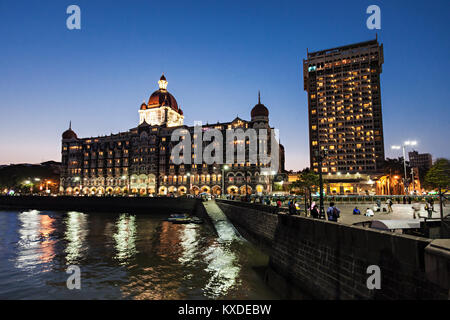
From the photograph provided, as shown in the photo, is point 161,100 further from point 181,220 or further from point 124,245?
point 124,245

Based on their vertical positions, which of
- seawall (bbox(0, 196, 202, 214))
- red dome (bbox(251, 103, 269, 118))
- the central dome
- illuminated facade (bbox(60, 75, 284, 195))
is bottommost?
seawall (bbox(0, 196, 202, 214))

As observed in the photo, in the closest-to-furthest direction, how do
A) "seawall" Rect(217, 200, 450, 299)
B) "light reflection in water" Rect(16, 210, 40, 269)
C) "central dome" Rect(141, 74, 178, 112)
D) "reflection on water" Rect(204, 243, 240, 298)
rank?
"seawall" Rect(217, 200, 450, 299), "reflection on water" Rect(204, 243, 240, 298), "light reflection in water" Rect(16, 210, 40, 269), "central dome" Rect(141, 74, 178, 112)

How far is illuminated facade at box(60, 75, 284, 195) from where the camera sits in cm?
9538

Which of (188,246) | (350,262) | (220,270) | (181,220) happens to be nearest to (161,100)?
(181,220)

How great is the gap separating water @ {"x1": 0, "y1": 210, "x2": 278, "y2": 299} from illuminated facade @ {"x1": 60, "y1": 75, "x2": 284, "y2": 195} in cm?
6266

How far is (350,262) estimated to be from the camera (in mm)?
10109

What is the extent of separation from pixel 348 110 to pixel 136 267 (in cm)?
13025

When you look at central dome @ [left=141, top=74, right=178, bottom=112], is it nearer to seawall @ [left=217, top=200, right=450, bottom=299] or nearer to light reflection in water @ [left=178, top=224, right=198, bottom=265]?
light reflection in water @ [left=178, top=224, right=198, bottom=265]

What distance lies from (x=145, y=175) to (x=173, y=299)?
9831 cm

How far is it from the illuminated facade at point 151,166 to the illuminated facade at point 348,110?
4627 cm

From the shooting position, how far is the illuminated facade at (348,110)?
12400cm

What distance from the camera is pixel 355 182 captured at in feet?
367

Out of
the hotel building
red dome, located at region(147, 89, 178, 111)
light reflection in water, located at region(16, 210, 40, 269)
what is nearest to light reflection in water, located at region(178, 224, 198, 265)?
light reflection in water, located at region(16, 210, 40, 269)
